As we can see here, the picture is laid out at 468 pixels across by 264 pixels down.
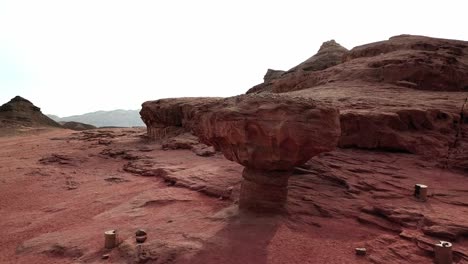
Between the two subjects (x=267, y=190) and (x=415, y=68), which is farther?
(x=415, y=68)

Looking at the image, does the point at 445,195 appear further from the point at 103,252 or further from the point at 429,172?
the point at 103,252

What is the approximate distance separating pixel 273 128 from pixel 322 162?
389 centimetres

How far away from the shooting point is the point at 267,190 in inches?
278

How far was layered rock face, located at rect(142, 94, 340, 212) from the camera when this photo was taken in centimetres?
638

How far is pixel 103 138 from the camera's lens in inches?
876

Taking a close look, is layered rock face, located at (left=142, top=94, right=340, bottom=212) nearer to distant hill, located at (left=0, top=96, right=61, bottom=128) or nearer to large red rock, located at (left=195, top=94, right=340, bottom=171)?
large red rock, located at (left=195, top=94, right=340, bottom=171)

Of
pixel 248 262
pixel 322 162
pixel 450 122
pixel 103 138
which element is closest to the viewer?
pixel 248 262

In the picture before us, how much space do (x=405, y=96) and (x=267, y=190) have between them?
330 inches

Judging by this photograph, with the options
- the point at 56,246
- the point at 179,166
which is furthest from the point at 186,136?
the point at 56,246

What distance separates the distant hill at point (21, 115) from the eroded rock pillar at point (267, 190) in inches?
1252

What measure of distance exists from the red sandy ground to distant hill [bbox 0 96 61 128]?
23.7m

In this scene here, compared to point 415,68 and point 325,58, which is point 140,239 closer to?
point 415,68

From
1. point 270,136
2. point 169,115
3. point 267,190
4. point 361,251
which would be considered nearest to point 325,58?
point 169,115

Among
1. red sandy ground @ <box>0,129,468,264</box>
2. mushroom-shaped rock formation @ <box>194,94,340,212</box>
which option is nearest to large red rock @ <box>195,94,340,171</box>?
mushroom-shaped rock formation @ <box>194,94,340,212</box>
